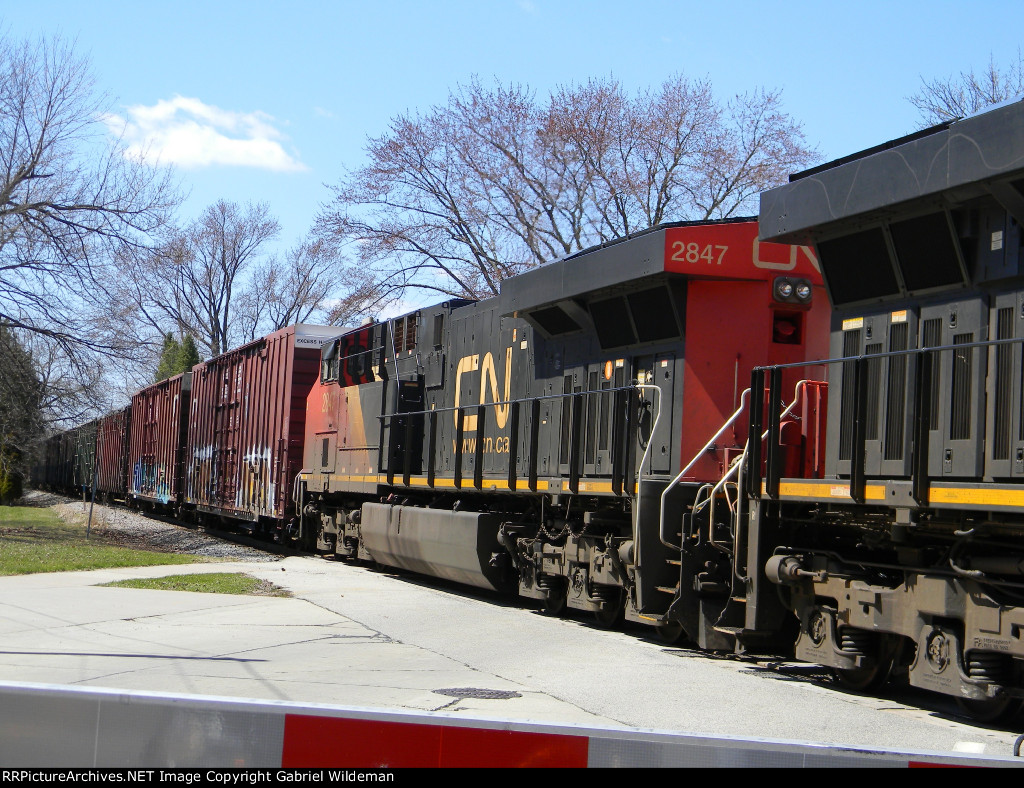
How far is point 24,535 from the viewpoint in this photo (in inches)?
875

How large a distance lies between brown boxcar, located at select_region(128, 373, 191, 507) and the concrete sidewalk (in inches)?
668

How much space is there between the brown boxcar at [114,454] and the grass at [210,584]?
24.8m

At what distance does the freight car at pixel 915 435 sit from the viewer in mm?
6109

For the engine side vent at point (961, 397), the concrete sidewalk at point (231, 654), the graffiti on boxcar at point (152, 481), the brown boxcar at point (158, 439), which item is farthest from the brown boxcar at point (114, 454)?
the engine side vent at point (961, 397)

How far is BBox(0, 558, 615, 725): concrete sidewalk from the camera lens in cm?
686

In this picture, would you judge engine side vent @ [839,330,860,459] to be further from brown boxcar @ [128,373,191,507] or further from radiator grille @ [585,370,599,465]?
brown boxcar @ [128,373,191,507]

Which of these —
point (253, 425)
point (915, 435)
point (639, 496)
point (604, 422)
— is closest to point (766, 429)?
point (639, 496)

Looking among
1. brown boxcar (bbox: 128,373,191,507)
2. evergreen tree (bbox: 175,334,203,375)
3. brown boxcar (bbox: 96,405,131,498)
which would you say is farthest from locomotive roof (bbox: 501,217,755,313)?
evergreen tree (bbox: 175,334,203,375)

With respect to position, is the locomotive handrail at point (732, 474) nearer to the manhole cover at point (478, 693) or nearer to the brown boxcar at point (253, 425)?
the manhole cover at point (478, 693)

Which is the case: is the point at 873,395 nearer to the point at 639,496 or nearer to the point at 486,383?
the point at 639,496
